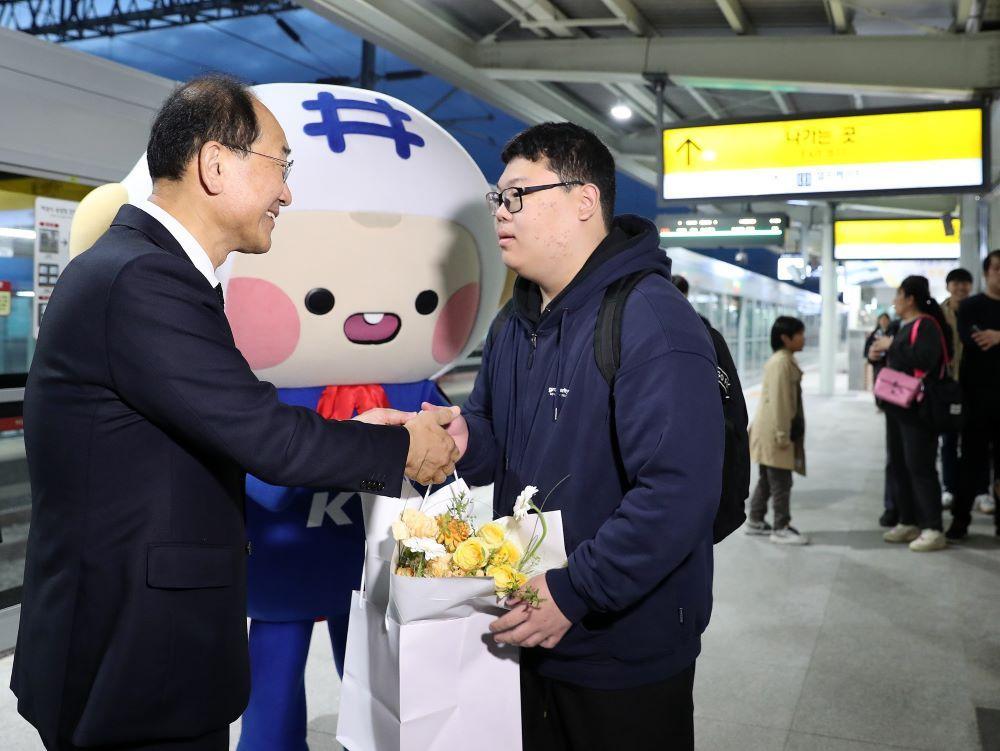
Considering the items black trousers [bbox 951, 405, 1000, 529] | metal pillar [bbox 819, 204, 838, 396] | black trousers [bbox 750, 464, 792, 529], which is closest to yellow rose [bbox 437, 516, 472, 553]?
black trousers [bbox 750, 464, 792, 529]

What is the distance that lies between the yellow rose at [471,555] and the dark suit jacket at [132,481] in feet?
1.30

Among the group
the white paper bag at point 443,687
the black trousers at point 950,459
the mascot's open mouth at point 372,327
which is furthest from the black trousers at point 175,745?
the black trousers at point 950,459

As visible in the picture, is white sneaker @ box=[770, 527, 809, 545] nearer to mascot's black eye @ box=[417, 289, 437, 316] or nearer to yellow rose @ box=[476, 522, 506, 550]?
mascot's black eye @ box=[417, 289, 437, 316]

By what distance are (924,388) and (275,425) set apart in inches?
195

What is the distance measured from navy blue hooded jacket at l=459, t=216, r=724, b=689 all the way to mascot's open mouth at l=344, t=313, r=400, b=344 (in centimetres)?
62

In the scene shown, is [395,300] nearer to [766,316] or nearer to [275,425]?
[275,425]

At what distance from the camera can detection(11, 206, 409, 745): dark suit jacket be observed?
4.83ft

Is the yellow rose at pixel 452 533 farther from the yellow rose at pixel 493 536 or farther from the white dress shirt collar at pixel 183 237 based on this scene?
the white dress shirt collar at pixel 183 237

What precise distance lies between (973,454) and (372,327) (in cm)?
482

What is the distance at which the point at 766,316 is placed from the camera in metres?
30.9

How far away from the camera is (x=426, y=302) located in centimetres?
258

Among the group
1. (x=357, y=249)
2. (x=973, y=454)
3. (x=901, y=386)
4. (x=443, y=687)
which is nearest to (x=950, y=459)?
(x=973, y=454)

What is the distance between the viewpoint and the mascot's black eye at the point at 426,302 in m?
2.57

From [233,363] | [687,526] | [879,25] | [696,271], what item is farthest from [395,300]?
[696,271]
